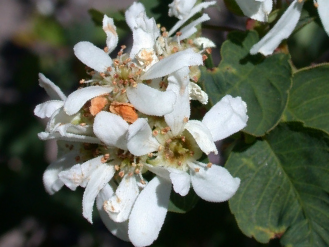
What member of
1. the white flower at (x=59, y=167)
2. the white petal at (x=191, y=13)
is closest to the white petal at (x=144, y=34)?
the white petal at (x=191, y=13)

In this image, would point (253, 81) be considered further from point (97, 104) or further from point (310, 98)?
point (97, 104)

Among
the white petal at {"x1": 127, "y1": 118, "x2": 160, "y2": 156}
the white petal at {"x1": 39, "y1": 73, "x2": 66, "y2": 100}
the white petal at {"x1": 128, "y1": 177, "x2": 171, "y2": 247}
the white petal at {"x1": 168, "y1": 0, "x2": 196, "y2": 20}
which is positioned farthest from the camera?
the white petal at {"x1": 168, "y1": 0, "x2": 196, "y2": 20}

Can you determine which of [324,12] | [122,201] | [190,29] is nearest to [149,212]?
[122,201]

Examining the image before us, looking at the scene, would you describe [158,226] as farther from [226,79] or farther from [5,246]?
[5,246]

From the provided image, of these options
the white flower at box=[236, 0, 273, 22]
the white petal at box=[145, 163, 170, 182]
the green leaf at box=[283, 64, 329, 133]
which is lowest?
the white petal at box=[145, 163, 170, 182]

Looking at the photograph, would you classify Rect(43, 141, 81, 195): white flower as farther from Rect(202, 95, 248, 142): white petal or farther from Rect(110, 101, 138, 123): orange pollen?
Rect(202, 95, 248, 142): white petal

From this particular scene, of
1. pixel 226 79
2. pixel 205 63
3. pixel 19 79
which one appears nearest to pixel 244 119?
pixel 226 79

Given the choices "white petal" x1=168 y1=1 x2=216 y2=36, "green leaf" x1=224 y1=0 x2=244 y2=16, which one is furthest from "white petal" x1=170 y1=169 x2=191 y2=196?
"green leaf" x1=224 y1=0 x2=244 y2=16
